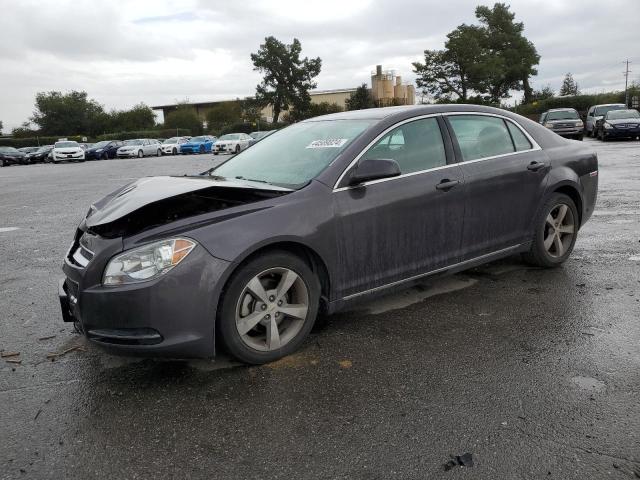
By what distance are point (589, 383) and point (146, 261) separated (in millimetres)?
2568

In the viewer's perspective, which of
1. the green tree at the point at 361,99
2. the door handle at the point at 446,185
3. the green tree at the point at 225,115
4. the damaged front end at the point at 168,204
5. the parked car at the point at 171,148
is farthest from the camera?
the green tree at the point at 225,115

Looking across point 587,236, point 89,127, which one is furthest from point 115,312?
point 89,127

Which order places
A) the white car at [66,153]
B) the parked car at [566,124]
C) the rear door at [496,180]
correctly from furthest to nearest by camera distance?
1. the white car at [66,153]
2. the parked car at [566,124]
3. the rear door at [496,180]

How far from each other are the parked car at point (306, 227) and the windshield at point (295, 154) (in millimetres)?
17

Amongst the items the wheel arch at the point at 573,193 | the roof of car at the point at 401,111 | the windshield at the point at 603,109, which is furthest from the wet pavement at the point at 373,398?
the windshield at the point at 603,109

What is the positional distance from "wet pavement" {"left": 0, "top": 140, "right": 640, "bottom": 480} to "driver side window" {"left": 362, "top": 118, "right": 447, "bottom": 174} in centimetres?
114

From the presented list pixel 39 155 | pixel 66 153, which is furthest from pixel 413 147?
pixel 39 155

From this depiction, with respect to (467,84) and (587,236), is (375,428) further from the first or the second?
(467,84)

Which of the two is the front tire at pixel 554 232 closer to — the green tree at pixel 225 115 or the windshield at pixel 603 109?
the windshield at pixel 603 109

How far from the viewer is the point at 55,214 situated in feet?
34.4

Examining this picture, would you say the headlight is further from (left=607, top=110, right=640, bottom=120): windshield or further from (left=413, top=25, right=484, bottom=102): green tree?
(left=413, top=25, right=484, bottom=102): green tree

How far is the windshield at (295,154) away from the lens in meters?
3.96

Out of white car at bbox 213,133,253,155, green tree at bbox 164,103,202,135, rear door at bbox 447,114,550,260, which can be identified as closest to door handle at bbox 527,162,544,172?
rear door at bbox 447,114,550,260

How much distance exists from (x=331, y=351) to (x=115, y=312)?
1379 millimetres
